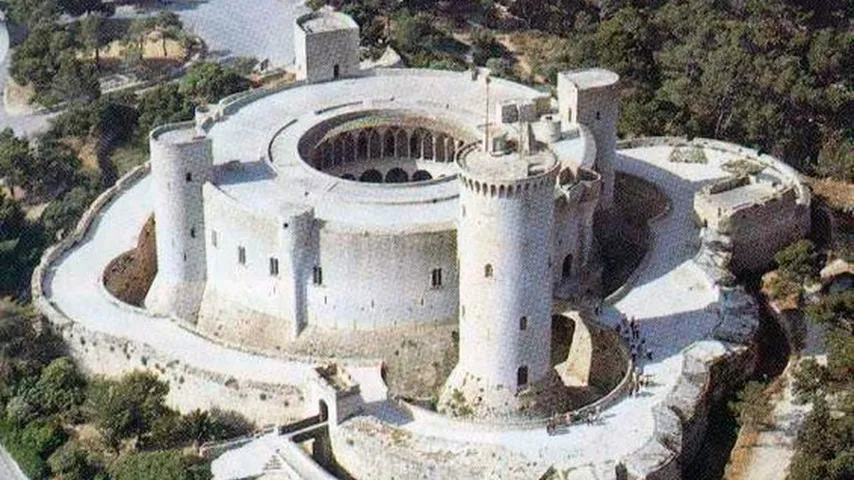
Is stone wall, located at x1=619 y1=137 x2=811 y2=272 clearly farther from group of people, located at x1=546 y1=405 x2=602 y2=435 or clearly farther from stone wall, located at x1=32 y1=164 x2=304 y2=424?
stone wall, located at x1=32 y1=164 x2=304 y2=424

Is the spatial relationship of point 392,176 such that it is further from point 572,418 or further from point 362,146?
point 572,418

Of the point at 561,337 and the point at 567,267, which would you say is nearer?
the point at 561,337

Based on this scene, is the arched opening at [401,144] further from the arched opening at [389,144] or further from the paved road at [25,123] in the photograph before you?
the paved road at [25,123]

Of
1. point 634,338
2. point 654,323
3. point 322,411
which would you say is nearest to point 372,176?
point 654,323

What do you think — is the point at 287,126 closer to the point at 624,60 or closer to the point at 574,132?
the point at 574,132

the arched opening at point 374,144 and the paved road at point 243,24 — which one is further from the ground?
the arched opening at point 374,144

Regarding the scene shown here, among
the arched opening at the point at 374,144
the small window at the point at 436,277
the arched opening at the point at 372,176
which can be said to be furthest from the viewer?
the arched opening at the point at 372,176

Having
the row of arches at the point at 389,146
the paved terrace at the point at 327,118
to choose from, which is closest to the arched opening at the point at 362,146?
the row of arches at the point at 389,146
